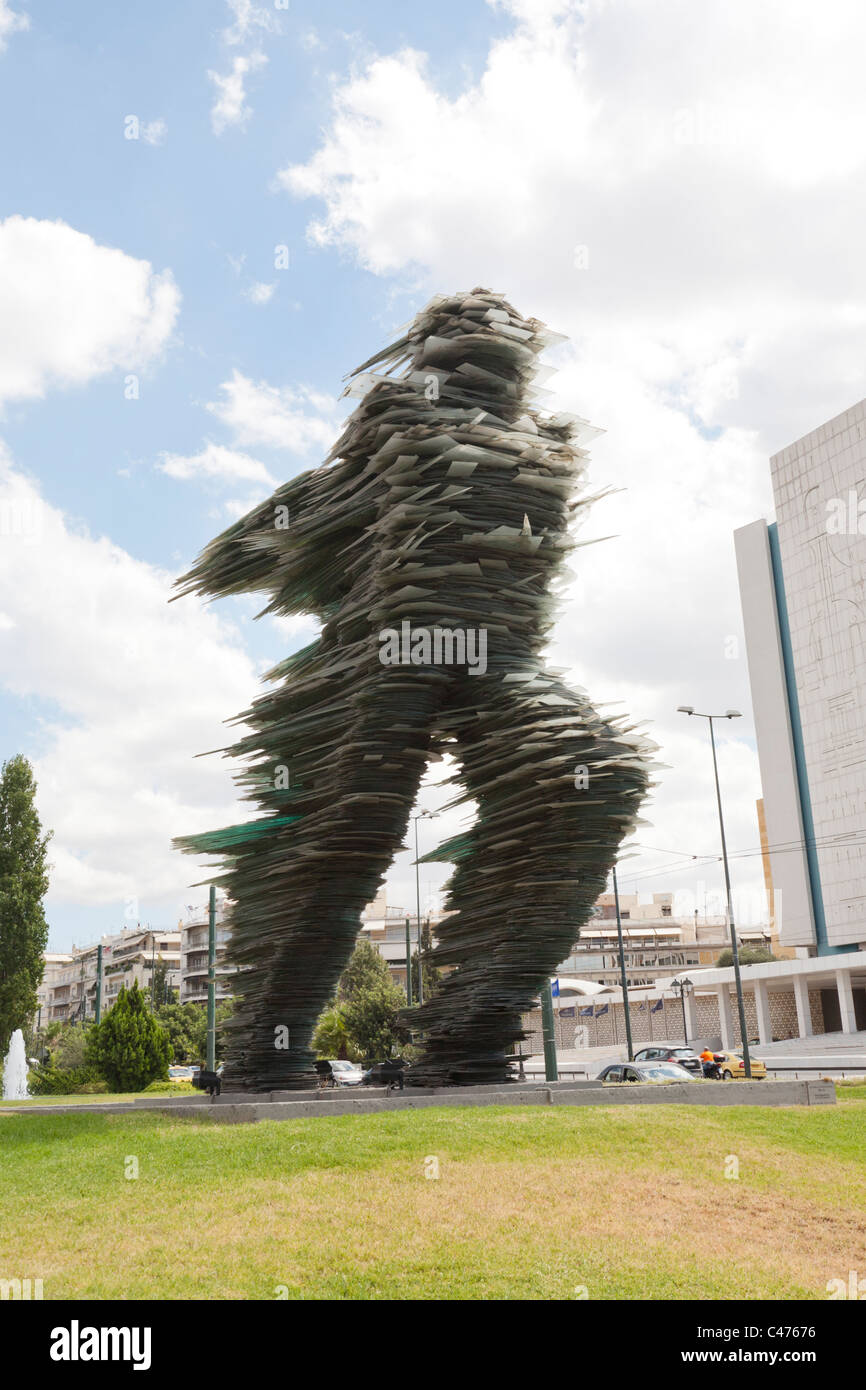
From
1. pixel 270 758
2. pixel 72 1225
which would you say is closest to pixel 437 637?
pixel 270 758

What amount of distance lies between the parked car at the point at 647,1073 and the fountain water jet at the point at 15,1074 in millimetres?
22459

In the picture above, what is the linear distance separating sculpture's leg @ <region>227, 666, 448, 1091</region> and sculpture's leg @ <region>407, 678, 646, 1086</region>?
1.03 metres

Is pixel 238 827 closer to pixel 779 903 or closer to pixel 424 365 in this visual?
pixel 424 365

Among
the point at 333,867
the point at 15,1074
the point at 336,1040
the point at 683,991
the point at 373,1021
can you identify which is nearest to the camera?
the point at 333,867

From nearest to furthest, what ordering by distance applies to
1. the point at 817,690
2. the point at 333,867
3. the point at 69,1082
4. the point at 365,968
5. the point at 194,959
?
the point at 333,867 < the point at 69,1082 < the point at 365,968 < the point at 817,690 < the point at 194,959

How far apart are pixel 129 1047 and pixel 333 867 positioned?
15154 mm

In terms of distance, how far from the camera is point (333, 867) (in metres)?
16.5

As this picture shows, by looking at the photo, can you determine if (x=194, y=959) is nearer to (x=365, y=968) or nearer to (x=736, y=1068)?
(x=365, y=968)

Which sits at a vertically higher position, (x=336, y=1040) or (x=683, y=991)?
(x=683, y=991)

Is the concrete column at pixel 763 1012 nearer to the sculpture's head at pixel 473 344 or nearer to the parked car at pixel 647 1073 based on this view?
the parked car at pixel 647 1073

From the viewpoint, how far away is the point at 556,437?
18094 millimetres

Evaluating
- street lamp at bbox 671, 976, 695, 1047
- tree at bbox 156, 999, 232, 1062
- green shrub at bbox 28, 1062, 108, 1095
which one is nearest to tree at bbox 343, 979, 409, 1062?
tree at bbox 156, 999, 232, 1062

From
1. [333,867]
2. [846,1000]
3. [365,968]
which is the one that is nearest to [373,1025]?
[365,968]

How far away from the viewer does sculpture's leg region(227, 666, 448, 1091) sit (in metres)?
16.1
